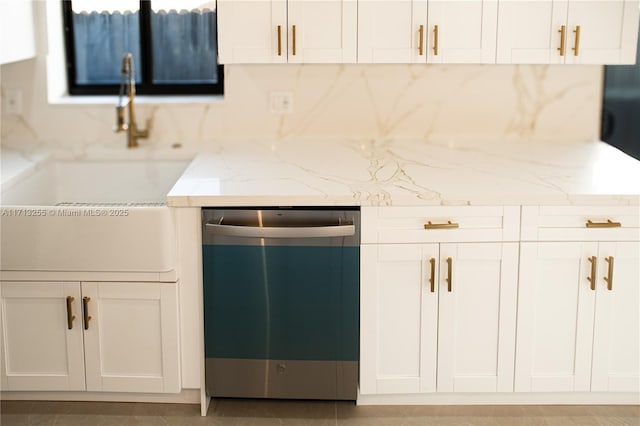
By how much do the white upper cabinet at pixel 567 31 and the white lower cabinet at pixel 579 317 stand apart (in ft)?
2.63

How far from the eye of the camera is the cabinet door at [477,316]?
3125 millimetres

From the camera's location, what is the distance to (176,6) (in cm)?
396

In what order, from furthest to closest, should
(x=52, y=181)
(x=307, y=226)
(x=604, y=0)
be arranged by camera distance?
(x=52, y=181), (x=604, y=0), (x=307, y=226)

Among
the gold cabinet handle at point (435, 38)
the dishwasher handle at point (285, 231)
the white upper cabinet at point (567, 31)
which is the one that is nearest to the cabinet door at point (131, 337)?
the dishwasher handle at point (285, 231)

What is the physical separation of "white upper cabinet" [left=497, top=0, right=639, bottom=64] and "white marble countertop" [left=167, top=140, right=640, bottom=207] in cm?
39

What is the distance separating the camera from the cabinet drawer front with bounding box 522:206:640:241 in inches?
121

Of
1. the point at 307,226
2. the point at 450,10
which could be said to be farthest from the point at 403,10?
the point at 307,226

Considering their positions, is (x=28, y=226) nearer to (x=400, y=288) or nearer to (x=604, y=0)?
(x=400, y=288)

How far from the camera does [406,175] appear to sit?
3.31 metres

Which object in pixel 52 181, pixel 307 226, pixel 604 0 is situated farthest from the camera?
pixel 52 181

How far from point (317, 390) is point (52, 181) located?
1.44 m

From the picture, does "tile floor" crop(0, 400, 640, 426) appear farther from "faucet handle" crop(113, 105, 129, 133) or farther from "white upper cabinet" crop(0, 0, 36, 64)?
"white upper cabinet" crop(0, 0, 36, 64)

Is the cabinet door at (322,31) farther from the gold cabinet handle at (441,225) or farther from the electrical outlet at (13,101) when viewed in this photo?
the electrical outlet at (13,101)

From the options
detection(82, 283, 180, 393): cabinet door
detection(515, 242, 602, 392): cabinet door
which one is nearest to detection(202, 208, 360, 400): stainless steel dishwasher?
detection(82, 283, 180, 393): cabinet door
